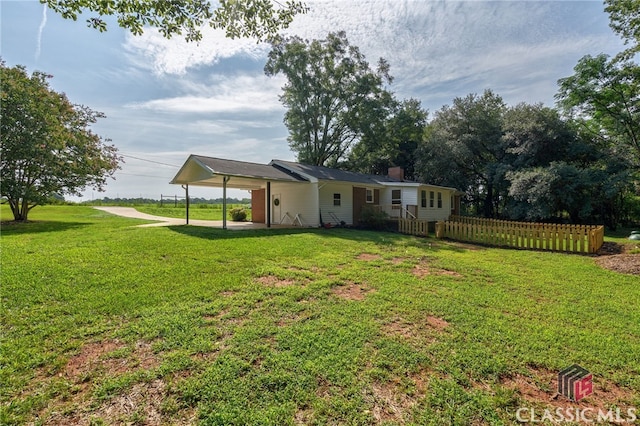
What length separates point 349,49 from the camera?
2634cm

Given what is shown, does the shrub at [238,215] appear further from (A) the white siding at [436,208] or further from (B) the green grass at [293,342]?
(B) the green grass at [293,342]

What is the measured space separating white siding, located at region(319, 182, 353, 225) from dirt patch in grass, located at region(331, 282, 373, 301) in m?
10.6

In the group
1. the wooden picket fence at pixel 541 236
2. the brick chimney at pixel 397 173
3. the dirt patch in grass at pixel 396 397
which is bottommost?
the dirt patch in grass at pixel 396 397

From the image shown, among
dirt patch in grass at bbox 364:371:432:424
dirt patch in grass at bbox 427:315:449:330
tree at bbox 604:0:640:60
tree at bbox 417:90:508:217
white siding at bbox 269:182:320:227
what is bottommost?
dirt patch in grass at bbox 364:371:432:424

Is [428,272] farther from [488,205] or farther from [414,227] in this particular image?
[488,205]

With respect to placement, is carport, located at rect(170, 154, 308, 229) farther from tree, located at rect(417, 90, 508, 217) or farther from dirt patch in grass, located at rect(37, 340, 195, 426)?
tree, located at rect(417, 90, 508, 217)

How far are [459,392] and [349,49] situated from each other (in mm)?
29032

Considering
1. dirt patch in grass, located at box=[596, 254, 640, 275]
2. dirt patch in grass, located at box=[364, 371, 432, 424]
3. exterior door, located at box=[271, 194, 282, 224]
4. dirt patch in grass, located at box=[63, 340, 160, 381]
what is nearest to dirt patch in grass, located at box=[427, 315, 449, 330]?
dirt patch in grass, located at box=[364, 371, 432, 424]

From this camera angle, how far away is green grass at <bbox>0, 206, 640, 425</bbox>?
243cm

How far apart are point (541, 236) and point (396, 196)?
361 inches

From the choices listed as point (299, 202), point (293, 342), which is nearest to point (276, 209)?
point (299, 202)

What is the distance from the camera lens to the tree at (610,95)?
16.4 m

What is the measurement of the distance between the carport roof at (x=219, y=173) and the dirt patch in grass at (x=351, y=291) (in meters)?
8.52

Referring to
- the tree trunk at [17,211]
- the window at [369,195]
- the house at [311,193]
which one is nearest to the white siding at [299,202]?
the house at [311,193]
